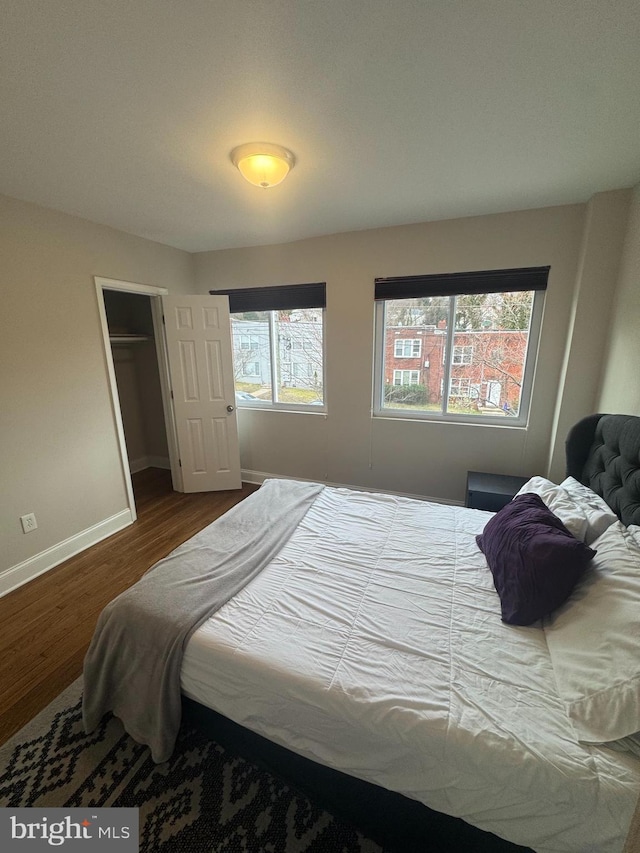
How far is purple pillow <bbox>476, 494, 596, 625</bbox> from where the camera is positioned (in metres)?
1.16

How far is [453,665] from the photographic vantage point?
108 centimetres

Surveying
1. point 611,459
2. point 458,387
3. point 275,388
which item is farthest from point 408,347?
point 611,459

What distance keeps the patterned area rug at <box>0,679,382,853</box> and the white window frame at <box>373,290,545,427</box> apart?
258 cm

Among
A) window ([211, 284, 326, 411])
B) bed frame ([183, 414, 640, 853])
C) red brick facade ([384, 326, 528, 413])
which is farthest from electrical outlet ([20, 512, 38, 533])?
red brick facade ([384, 326, 528, 413])

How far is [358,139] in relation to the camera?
5.22 ft


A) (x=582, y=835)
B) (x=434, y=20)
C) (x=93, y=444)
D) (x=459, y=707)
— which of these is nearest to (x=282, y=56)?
(x=434, y=20)

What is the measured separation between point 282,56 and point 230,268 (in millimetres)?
2465

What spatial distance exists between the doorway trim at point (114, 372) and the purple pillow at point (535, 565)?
9.69 feet

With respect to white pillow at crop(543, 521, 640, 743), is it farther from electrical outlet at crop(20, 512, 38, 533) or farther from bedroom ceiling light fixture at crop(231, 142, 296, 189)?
electrical outlet at crop(20, 512, 38, 533)

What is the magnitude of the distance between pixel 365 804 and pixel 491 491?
1.96 meters

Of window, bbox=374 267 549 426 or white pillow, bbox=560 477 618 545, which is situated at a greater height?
window, bbox=374 267 549 426

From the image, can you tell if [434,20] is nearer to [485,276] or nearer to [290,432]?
[485,276]

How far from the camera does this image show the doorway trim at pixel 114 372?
2.72 metres

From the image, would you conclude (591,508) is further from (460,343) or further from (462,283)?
(462,283)
